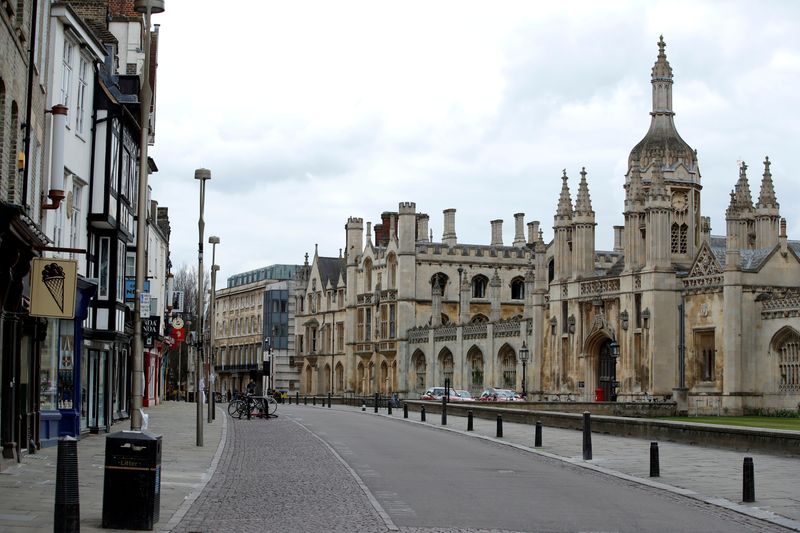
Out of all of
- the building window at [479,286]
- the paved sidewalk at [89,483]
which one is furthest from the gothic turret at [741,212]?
the building window at [479,286]

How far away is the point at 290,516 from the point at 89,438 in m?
15.1

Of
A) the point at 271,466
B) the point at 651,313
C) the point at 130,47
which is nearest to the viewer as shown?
the point at 271,466

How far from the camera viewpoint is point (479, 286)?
289 ft

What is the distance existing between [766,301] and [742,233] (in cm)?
405

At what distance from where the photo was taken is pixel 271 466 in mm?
22375

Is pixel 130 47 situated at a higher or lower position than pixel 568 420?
higher

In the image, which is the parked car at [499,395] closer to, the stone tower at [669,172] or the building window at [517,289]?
the stone tower at [669,172]

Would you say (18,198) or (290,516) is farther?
(18,198)

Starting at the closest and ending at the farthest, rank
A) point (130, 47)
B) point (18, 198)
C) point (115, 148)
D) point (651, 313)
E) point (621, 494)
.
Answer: point (621, 494), point (18, 198), point (115, 148), point (130, 47), point (651, 313)

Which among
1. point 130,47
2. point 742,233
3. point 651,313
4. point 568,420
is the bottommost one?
point 568,420

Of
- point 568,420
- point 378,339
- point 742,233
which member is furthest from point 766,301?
point 378,339

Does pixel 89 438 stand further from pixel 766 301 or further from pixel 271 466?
pixel 766 301

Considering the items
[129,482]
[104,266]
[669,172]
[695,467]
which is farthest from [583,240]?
[129,482]

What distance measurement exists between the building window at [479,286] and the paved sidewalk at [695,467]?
52160 mm
